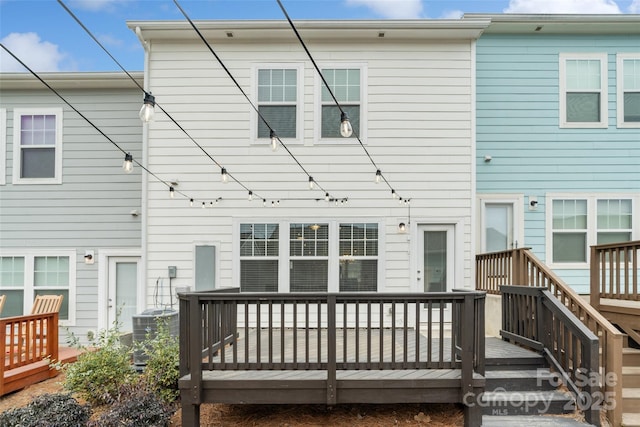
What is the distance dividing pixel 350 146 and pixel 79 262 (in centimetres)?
574

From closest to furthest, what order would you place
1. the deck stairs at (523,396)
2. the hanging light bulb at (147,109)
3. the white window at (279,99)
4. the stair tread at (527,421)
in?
the hanging light bulb at (147,109) < the stair tread at (527,421) < the deck stairs at (523,396) < the white window at (279,99)

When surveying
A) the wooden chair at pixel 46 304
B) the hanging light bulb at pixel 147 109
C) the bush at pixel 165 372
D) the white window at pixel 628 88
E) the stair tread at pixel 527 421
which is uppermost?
the white window at pixel 628 88

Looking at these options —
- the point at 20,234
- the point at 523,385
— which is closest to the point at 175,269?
the point at 20,234

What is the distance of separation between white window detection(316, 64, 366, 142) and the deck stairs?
4311 mm

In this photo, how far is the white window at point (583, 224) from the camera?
24.6 ft

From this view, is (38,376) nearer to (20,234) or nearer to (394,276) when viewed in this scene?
(20,234)

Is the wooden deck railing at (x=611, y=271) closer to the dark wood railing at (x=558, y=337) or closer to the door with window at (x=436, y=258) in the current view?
the dark wood railing at (x=558, y=337)

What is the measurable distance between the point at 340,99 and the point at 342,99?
0.12ft

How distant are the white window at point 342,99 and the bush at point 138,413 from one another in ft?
15.8

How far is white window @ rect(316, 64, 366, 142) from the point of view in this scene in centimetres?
713

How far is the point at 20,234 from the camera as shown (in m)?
7.78

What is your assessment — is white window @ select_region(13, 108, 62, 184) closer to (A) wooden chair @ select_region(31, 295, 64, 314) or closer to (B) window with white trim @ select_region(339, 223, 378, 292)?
(A) wooden chair @ select_region(31, 295, 64, 314)

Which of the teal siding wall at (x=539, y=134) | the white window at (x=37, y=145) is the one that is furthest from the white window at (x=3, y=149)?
the teal siding wall at (x=539, y=134)

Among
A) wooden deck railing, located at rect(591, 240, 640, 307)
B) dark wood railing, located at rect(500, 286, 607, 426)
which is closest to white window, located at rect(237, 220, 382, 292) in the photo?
dark wood railing, located at rect(500, 286, 607, 426)
